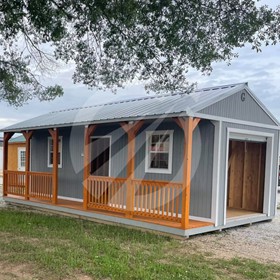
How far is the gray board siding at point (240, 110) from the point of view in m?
7.98

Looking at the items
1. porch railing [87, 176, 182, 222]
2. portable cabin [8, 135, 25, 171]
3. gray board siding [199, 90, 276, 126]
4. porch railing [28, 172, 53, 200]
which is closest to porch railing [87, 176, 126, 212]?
porch railing [87, 176, 182, 222]

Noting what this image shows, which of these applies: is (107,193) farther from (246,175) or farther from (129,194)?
(246,175)

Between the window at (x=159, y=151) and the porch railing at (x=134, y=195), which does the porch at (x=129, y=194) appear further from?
the window at (x=159, y=151)

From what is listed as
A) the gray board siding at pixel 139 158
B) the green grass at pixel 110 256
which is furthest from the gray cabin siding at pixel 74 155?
the green grass at pixel 110 256

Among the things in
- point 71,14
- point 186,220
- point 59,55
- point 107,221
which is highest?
point 71,14

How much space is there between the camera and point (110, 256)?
18.6 ft

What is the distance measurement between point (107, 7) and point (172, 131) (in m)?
3.63

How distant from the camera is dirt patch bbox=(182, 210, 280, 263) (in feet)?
20.3

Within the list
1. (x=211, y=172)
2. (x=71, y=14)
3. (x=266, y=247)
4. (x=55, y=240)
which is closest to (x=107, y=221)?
(x=55, y=240)

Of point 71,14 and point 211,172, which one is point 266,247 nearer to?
point 211,172

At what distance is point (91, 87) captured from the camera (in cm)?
786

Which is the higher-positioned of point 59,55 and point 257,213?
point 59,55

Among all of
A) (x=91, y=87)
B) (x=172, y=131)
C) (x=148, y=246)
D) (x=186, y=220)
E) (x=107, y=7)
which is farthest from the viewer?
(x=172, y=131)

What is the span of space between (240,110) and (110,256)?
497 centimetres
